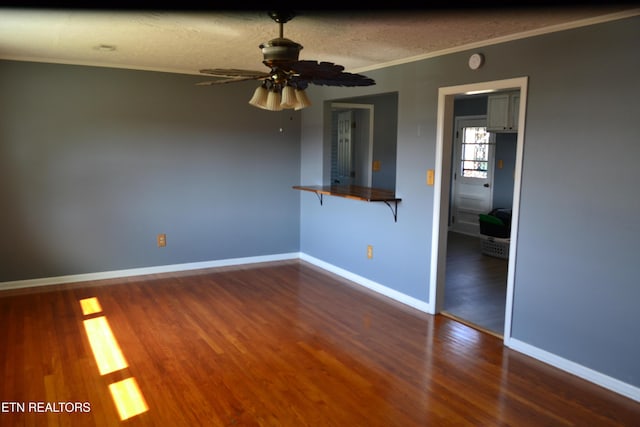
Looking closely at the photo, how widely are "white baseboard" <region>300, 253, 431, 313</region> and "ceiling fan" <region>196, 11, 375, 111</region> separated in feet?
7.51

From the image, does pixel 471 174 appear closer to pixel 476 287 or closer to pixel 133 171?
pixel 476 287

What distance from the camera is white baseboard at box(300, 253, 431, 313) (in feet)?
13.6

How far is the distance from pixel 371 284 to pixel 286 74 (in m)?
2.84

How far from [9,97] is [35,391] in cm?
295

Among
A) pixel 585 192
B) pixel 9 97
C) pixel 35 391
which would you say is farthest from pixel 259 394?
pixel 9 97

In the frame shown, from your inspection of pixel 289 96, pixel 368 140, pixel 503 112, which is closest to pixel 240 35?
pixel 289 96

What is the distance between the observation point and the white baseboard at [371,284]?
415 cm

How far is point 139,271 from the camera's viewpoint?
504 cm

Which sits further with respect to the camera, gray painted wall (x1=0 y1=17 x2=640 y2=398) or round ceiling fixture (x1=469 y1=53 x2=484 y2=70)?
round ceiling fixture (x1=469 y1=53 x2=484 y2=70)

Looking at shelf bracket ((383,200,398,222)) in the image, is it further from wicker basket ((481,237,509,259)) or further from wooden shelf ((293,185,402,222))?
wicker basket ((481,237,509,259))

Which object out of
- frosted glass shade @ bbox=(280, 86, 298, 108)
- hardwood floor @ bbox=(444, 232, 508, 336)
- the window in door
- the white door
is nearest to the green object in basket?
hardwood floor @ bbox=(444, 232, 508, 336)

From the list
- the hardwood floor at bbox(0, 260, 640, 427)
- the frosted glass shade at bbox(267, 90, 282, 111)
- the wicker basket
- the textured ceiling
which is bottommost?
the hardwood floor at bbox(0, 260, 640, 427)

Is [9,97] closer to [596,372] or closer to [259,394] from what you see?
[259,394]

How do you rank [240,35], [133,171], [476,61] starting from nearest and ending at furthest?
[240,35], [476,61], [133,171]
